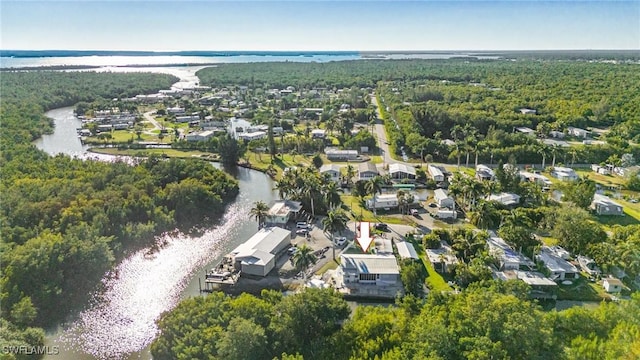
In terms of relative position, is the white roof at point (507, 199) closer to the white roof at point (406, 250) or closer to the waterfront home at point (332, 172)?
the white roof at point (406, 250)

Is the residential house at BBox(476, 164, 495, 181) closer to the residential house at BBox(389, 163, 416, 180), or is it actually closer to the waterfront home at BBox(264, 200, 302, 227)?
the residential house at BBox(389, 163, 416, 180)

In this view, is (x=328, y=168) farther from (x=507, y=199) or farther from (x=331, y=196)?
(x=507, y=199)

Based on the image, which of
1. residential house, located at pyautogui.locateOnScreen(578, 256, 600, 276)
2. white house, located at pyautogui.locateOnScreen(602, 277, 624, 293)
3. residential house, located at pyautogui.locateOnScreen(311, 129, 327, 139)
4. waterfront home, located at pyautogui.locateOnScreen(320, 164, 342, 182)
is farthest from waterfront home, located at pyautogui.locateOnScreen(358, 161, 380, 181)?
white house, located at pyautogui.locateOnScreen(602, 277, 624, 293)

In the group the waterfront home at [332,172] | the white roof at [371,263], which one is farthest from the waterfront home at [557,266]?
the waterfront home at [332,172]

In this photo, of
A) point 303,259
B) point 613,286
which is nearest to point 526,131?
point 613,286

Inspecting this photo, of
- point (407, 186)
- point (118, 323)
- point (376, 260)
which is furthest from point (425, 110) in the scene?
point (118, 323)
